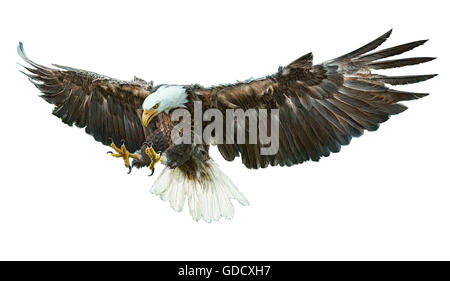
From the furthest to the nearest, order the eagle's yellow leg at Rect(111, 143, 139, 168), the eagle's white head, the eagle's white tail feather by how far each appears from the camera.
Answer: the eagle's white tail feather
the eagle's yellow leg at Rect(111, 143, 139, 168)
the eagle's white head

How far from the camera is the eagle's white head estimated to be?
4598 millimetres

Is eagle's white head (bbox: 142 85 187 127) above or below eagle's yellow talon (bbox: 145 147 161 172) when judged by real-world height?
above

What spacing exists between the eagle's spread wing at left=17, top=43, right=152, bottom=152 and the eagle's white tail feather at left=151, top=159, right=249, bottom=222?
0.39 m

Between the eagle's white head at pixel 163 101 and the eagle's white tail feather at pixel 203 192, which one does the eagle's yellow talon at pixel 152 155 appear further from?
the eagle's white tail feather at pixel 203 192

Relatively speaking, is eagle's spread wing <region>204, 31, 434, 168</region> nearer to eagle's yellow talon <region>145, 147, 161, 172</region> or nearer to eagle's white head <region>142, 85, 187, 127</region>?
→ eagle's white head <region>142, 85, 187, 127</region>

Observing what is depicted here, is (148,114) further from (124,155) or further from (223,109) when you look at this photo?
(223,109)

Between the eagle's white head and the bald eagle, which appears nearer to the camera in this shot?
the bald eagle

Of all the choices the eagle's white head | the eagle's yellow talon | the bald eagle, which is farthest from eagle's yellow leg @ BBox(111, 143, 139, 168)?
the eagle's white head

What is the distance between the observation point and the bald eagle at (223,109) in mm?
4309

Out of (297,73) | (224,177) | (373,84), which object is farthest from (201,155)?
(373,84)

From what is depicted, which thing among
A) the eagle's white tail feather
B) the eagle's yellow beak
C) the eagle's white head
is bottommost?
the eagle's white tail feather

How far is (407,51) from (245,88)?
1062 millimetres

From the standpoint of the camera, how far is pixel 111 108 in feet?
16.8

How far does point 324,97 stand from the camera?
4.40 meters
